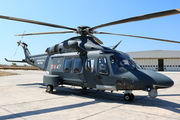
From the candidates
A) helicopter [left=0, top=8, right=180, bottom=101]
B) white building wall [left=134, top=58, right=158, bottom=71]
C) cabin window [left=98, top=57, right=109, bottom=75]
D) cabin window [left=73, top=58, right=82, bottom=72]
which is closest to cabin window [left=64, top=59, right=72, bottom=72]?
helicopter [left=0, top=8, right=180, bottom=101]

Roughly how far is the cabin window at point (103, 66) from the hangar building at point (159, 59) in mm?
43680

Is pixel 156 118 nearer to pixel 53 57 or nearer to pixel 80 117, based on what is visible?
pixel 80 117

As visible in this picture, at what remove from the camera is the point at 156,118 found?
4.75 metres

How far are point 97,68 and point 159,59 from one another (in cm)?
4856

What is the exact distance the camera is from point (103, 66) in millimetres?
7270

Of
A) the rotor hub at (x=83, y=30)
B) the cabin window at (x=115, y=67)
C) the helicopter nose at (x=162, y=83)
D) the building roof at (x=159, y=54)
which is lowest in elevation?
the helicopter nose at (x=162, y=83)

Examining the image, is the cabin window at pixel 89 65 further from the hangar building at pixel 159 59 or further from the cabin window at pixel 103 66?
the hangar building at pixel 159 59

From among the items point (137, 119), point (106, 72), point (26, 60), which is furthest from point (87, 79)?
point (26, 60)

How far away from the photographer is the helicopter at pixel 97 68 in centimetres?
616

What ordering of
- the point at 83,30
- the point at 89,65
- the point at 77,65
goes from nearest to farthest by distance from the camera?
the point at 89,65 → the point at 83,30 → the point at 77,65

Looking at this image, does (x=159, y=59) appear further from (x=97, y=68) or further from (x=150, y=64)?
(x=97, y=68)

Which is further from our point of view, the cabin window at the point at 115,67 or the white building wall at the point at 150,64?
the white building wall at the point at 150,64

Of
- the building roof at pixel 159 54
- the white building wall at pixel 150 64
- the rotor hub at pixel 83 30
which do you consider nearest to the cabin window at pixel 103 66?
the rotor hub at pixel 83 30

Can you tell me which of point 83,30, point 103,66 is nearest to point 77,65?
point 103,66
